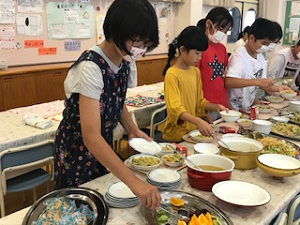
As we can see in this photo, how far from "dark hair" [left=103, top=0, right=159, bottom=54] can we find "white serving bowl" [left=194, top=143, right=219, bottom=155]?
720mm

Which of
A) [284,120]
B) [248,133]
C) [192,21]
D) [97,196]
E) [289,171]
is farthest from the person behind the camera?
[192,21]

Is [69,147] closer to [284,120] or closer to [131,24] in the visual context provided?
[131,24]

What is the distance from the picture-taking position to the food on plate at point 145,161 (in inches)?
57.0

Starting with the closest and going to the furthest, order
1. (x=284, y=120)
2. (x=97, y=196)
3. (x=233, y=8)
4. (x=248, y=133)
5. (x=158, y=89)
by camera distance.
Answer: (x=97, y=196) → (x=248, y=133) → (x=284, y=120) → (x=158, y=89) → (x=233, y=8)

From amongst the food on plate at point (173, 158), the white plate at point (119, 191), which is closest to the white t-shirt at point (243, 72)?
the food on plate at point (173, 158)

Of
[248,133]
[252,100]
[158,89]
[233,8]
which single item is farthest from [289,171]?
[233,8]

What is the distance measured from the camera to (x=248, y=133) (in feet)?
6.06

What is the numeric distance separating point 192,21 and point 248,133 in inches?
188

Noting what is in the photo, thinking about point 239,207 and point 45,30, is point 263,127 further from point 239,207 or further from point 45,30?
point 45,30

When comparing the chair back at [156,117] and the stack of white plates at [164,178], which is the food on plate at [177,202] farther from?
the chair back at [156,117]

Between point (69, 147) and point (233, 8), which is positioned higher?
point (233, 8)

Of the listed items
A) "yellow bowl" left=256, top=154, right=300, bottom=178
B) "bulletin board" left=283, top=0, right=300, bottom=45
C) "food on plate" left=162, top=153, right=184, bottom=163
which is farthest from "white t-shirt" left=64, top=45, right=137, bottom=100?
"bulletin board" left=283, top=0, right=300, bottom=45

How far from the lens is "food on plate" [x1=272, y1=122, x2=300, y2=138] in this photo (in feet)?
6.21

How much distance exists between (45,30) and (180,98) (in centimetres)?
300
